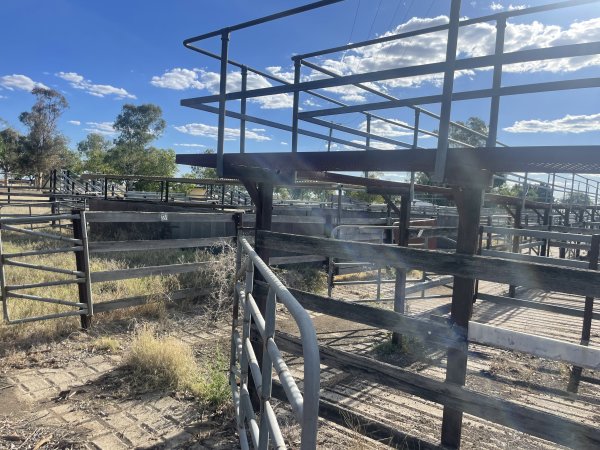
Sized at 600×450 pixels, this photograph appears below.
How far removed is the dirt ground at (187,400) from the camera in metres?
3.18

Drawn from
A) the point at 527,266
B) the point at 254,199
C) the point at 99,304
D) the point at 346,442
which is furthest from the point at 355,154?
the point at 99,304

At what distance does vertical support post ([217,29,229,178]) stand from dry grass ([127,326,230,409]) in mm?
1805

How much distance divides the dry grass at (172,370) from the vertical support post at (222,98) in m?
1.81

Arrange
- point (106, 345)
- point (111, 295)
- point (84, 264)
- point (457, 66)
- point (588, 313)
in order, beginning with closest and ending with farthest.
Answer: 1. point (457, 66)
2. point (588, 313)
3. point (106, 345)
4. point (84, 264)
5. point (111, 295)

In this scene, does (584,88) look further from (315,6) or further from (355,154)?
(315,6)

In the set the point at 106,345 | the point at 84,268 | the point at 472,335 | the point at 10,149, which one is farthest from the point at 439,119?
the point at 10,149

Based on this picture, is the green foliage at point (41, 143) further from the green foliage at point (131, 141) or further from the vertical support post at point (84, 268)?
Answer: the vertical support post at point (84, 268)

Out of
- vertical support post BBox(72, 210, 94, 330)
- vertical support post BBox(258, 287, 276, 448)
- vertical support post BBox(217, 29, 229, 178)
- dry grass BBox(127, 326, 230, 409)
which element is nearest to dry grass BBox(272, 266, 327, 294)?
vertical support post BBox(72, 210, 94, 330)

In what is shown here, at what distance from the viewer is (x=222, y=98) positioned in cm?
376

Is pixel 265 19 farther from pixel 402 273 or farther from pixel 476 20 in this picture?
pixel 402 273

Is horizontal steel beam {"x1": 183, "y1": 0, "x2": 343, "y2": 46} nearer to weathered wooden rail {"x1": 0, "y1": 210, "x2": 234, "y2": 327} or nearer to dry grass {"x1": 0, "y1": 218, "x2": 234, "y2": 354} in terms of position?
weathered wooden rail {"x1": 0, "y1": 210, "x2": 234, "y2": 327}

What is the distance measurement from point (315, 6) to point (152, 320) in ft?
14.8

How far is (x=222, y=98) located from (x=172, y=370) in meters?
2.58

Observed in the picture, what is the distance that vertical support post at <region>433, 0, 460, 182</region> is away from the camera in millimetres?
2459
